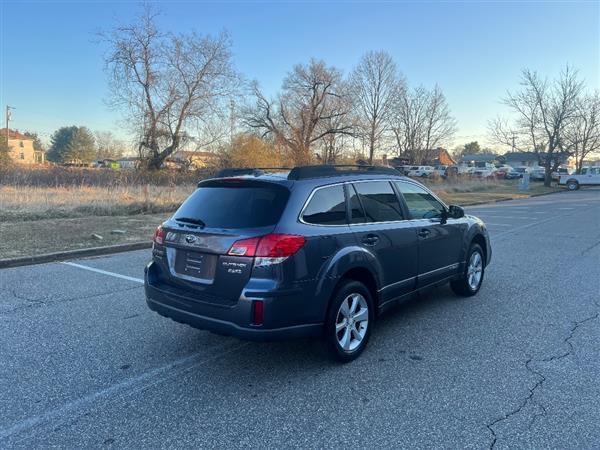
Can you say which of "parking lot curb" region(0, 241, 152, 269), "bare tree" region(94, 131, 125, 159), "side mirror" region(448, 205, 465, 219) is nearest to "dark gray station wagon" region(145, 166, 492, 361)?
"side mirror" region(448, 205, 465, 219)

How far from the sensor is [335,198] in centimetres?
407

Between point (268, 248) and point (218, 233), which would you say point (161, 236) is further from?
point (268, 248)

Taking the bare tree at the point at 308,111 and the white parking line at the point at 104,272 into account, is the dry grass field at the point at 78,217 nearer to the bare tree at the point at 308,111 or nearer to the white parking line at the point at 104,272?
the white parking line at the point at 104,272

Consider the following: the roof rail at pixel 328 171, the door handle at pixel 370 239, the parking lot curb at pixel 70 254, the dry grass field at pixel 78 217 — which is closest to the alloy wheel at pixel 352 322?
the door handle at pixel 370 239

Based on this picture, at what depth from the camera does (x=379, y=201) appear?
4.57 metres

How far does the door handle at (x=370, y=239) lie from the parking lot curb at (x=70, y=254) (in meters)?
6.65

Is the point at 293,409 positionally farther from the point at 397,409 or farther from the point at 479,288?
the point at 479,288

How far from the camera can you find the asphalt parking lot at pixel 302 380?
9.43 ft

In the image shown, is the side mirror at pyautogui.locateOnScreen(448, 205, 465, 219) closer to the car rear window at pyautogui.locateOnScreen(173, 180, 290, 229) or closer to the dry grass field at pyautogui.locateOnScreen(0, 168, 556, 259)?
the car rear window at pyautogui.locateOnScreen(173, 180, 290, 229)

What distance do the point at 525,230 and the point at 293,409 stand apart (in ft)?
39.6

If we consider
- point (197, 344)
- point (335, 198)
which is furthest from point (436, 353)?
point (197, 344)

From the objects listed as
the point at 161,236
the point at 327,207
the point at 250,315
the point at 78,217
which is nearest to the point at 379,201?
the point at 327,207

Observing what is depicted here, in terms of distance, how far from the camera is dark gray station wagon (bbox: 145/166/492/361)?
3.42m

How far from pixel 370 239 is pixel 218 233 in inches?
56.3
